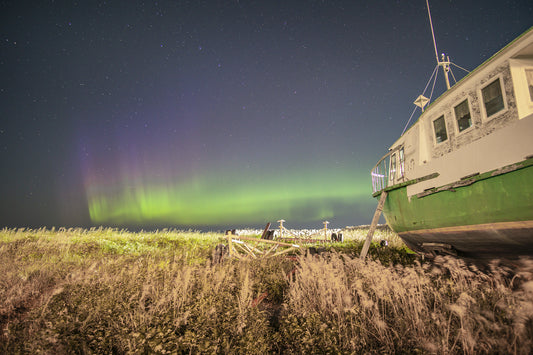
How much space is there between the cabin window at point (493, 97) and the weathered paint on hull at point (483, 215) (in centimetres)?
175

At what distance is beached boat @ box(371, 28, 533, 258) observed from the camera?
4945 mm

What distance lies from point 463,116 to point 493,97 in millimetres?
962

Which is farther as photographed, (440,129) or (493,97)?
(440,129)

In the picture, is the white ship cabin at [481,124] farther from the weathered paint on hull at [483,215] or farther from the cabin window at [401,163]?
the cabin window at [401,163]

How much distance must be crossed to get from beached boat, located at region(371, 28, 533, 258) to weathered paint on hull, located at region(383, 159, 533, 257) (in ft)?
0.05

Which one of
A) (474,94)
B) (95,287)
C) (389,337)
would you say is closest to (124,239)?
(95,287)

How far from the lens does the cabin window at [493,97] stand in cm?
557

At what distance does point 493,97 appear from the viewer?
5.72m

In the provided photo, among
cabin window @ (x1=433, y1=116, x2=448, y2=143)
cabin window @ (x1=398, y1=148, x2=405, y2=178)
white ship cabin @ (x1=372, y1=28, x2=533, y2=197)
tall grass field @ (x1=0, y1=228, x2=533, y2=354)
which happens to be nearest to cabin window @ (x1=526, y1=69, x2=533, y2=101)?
white ship cabin @ (x1=372, y1=28, x2=533, y2=197)

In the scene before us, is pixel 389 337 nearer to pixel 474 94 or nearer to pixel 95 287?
pixel 95 287

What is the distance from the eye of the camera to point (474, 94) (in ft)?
20.4

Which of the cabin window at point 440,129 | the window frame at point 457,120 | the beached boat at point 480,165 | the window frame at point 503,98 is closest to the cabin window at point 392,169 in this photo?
the beached boat at point 480,165

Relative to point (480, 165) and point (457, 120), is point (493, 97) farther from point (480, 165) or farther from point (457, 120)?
point (480, 165)

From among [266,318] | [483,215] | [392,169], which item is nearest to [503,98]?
[483,215]
